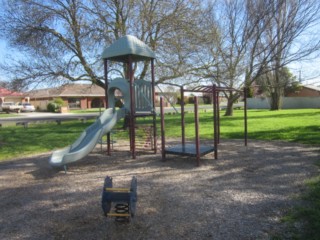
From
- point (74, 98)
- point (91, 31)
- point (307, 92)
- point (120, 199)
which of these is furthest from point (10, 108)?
point (120, 199)

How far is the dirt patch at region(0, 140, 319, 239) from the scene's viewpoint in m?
3.60

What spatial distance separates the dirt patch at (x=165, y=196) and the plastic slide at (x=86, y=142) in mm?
325

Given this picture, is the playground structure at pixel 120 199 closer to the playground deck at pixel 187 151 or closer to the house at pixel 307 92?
the playground deck at pixel 187 151

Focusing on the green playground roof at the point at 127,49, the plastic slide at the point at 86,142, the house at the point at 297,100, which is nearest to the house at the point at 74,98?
the house at the point at 297,100

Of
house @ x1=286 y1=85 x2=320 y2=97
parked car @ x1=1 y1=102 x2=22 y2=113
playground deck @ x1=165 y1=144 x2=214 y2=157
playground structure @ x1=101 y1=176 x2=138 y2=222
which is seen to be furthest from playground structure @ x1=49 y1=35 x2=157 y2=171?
house @ x1=286 y1=85 x2=320 y2=97

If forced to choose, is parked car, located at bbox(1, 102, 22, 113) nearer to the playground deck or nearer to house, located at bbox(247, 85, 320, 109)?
house, located at bbox(247, 85, 320, 109)

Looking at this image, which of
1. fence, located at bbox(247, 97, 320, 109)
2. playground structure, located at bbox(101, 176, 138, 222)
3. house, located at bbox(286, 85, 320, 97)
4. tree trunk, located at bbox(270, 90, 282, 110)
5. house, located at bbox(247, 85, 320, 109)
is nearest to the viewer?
playground structure, located at bbox(101, 176, 138, 222)

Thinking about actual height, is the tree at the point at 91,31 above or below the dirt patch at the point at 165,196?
above

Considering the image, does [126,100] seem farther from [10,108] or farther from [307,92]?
[307,92]

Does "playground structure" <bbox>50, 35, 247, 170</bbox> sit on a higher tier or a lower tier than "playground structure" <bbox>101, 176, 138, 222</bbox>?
higher

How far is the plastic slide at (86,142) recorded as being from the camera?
21.7 feet

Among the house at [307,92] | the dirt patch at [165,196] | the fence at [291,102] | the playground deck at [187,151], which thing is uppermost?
the house at [307,92]

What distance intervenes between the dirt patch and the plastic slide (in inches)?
12.8

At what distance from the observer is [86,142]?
769 centimetres
